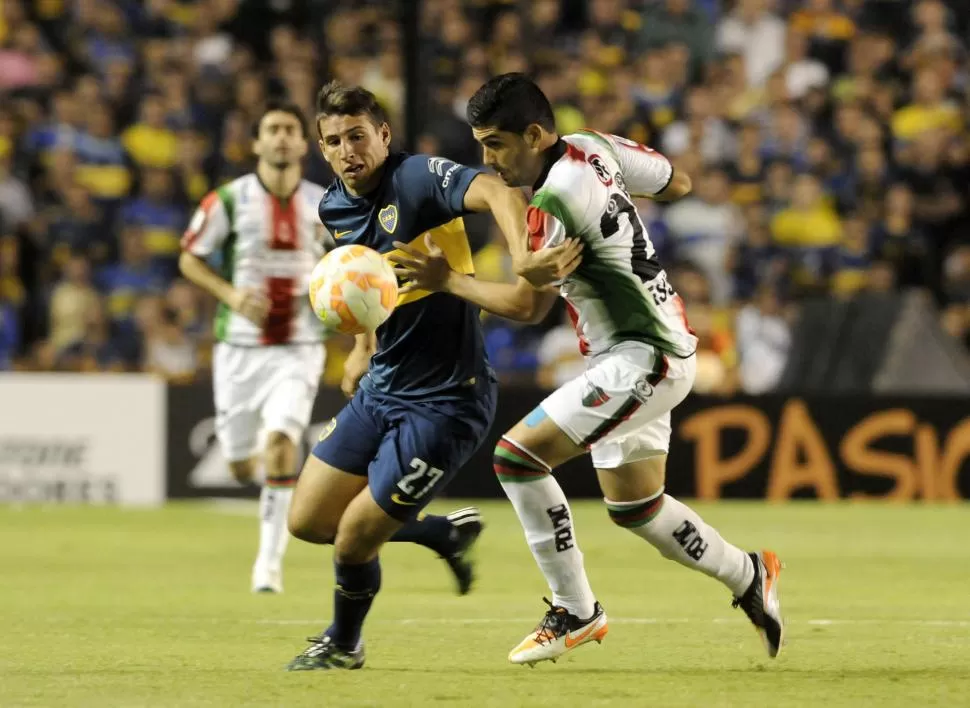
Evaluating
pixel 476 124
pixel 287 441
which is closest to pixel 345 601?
pixel 476 124

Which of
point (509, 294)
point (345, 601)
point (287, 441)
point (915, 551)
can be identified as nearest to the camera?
point (509, 294)

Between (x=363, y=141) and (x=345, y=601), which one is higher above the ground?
(x=363, y=141)

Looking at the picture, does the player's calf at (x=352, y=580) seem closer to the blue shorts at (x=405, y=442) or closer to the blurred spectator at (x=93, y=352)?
the blue shorts at (x=405, y=442)

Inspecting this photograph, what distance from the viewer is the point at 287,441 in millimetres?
9508

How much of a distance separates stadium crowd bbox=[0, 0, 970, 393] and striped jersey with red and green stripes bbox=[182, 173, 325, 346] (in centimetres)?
526

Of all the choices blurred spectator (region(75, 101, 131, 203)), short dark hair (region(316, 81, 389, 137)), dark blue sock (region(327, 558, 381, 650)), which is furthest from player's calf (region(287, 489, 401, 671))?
blurred spectator (region(75, 101, 131, 203))

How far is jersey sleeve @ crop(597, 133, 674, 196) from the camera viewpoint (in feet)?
21.2

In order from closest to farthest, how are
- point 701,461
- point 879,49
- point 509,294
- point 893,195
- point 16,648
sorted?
point 509,294
point 16,648
point 701,461
point 893,195
point 879,49

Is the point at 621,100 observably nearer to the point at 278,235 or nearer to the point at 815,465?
the point at 815,465

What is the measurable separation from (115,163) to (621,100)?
5051mm

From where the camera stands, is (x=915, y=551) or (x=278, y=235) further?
(x=915, y=551)

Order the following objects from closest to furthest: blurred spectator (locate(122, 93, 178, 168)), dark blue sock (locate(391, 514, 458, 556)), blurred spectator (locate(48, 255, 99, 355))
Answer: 1. dark blue sock (locate(391, 514, 458, 556))
2. blurred spectator (locate(48, 255, 99, 355))
3. blurred spectator (locate(122, 93, 178, 168))

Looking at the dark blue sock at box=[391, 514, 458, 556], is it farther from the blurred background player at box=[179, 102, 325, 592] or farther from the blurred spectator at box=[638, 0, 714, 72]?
the blurred spectator at box=[638, 0, 714, 72]

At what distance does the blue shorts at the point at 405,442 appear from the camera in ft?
20.4
